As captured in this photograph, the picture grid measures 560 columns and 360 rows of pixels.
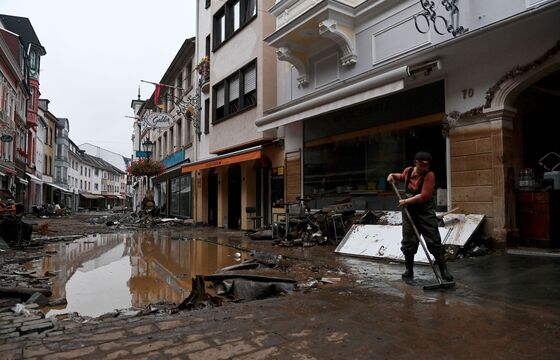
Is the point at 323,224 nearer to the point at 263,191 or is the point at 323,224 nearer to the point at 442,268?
the point at 442,268

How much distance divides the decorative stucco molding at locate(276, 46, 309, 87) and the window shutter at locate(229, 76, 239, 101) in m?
3.92

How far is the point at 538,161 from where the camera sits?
311 inches

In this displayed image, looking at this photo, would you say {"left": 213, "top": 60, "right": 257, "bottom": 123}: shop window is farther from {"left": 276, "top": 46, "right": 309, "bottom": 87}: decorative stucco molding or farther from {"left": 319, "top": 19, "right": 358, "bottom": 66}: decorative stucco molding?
{"left": 319, "top": 19, "right": 358, "bottom": 66}: decorative stucco molding

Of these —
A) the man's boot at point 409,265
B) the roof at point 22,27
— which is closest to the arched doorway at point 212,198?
the man's boot at point 409,265

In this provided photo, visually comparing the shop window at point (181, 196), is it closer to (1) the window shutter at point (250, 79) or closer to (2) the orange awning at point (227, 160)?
(2) the orange awning at point (227, 160)

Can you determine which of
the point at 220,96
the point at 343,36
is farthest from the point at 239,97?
the point at 343,36

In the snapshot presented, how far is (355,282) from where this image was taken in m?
5.41

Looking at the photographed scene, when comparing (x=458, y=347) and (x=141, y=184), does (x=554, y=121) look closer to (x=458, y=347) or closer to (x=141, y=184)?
(x=458, y=347)

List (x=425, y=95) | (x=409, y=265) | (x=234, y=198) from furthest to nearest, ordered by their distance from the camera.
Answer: (x=234, y=198)
(x=425, y=95)
(x=409, y=265)

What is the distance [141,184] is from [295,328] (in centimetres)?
4148

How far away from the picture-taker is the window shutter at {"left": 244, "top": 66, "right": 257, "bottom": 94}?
47.2 feet

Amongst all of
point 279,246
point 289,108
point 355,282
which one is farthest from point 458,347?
point 289,108

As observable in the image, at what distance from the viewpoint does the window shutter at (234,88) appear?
1558 cm

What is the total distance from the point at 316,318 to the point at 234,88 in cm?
1317
